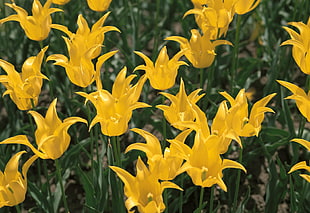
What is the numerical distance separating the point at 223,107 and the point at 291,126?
1001 millimetres

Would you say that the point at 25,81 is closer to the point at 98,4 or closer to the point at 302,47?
the point at 98,4

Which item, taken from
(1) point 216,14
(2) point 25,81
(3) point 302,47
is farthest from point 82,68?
(3) point 302,47

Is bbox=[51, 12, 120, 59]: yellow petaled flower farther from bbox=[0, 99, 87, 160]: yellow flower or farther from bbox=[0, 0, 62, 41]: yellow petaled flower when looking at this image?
bbox=[0, 99, 87, 160]: yellow flower

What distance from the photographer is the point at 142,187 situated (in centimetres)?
203

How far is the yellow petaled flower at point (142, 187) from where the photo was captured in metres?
1.97

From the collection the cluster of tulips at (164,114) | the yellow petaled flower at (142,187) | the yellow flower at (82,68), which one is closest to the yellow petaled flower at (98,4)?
the cluster of tulips at (164,114)

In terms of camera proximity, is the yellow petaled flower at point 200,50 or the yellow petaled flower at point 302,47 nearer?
the yellow petaled flower at point 302,47

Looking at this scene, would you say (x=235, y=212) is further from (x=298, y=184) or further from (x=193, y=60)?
(x=193, y=60)

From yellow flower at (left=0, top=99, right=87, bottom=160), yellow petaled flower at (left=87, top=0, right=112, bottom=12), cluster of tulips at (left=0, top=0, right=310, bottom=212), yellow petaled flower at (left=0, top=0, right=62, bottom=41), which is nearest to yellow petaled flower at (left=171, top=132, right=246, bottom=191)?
cluster of tulips at (left=0, top=0, right=310, bottom=212)

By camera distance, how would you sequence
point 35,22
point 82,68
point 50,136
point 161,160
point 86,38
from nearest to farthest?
point 161,160 < point 50,136 < point 82,68 < point 86,38 < point 35,22

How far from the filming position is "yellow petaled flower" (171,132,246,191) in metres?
1.97

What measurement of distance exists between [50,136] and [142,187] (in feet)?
1.38

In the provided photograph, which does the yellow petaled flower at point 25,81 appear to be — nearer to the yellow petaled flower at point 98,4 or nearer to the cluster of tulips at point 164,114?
the cluster of tulips at point 164,114

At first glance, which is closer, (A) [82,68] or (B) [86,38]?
(A) [82,68]
